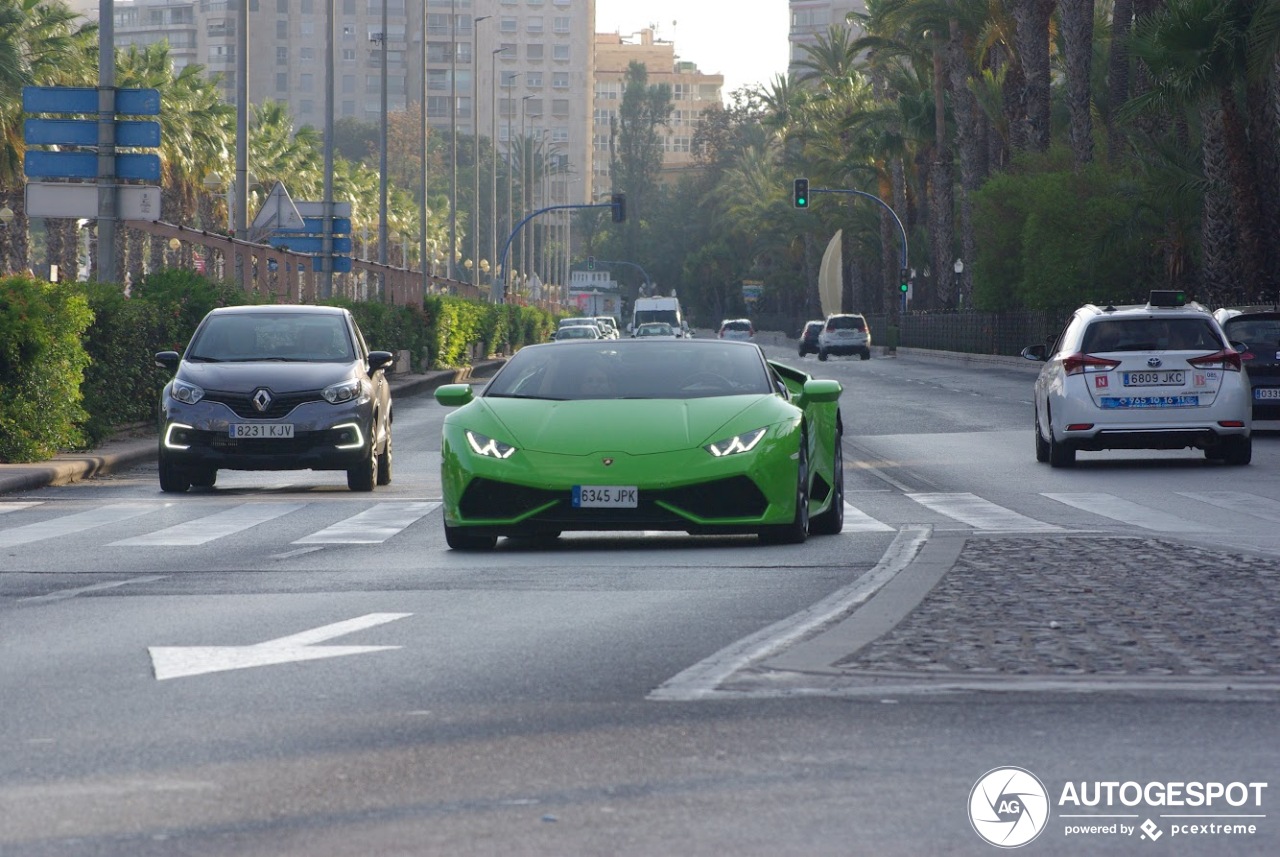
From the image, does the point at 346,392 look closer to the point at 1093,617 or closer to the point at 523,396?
the point at 523,396

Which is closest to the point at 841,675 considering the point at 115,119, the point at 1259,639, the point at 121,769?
the point at 1259,639

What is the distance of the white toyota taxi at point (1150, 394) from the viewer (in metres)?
21.2

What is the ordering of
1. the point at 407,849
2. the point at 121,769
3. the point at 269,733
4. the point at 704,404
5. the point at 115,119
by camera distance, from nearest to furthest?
1. the point at 407,849
2. the point at 121,769
3. the point at 269,733
4. the point at 704,404
5. the point at 115,119

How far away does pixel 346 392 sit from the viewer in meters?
18.7

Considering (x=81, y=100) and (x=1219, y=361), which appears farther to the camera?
(x=81, y=100)

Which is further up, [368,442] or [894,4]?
[894,4]

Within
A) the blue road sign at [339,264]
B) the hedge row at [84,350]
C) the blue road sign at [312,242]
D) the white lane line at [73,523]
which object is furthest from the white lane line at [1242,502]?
the blue road sign at [339,264]

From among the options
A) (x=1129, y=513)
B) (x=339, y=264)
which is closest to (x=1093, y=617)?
(x=1129, y=513)

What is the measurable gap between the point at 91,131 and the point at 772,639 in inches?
744

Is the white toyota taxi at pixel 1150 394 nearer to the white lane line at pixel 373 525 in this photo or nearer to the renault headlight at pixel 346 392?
the renault headlight at pixel 346 392

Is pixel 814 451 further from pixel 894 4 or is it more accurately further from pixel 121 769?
A: pixel 894 4

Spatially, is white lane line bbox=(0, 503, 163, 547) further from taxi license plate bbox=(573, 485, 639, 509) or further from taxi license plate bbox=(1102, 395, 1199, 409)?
taxi license plate bbox=(1102, 395, 1199, 409)

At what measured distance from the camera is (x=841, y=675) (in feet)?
23.8

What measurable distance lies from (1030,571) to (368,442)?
30.0 ft
